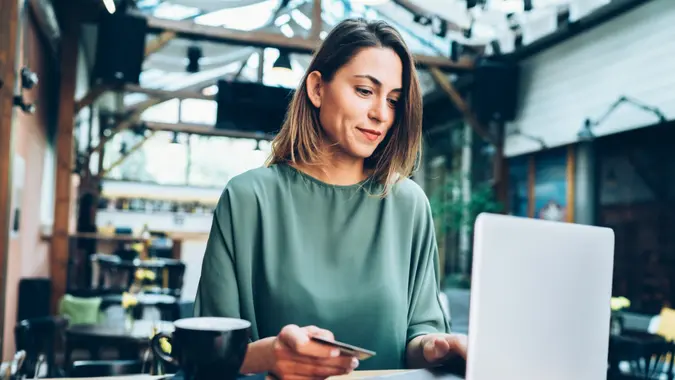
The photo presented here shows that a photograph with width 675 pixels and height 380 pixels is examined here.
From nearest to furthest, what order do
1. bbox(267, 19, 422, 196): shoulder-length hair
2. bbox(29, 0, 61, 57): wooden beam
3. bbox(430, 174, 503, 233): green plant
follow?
bbox(267, 19, 422, 196): shoulder-length hair → bbox(29, 0, 61, 57): wooden beam → bbox(430, 174, 503, 233): green plant

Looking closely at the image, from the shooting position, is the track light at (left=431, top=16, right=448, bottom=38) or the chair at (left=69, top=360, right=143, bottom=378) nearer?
the chair at (left=69, top=360, right=143, bottom=378)

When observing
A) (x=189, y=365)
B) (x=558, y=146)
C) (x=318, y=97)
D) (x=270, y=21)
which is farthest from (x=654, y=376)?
(x=270, y=21)

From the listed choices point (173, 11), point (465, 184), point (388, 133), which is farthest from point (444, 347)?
point (173, 11)

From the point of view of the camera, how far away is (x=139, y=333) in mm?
3996

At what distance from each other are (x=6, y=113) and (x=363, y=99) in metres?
4.16

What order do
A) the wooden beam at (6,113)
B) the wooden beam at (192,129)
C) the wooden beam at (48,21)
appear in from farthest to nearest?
1. the wooden beam at (192,129)
2. the wooden beam at (48,21)
3. the wooden beam at (6,113)

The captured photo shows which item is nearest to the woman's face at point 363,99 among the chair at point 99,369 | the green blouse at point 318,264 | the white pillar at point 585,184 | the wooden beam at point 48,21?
the green blouse at point 318,264

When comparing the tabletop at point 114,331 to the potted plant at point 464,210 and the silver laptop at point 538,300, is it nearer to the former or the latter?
the silver laptop at point 538,300

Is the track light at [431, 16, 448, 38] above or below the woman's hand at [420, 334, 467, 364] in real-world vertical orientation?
above

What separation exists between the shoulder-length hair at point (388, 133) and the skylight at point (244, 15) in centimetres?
781

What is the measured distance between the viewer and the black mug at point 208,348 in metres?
0.71

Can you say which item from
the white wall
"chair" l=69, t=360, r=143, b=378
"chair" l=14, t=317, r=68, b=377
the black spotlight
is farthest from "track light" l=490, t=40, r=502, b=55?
"chair" l=69, t=360, r=143, b=378

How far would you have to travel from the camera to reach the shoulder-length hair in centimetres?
117

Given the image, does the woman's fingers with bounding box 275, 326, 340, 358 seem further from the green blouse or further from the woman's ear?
the woman's ear
